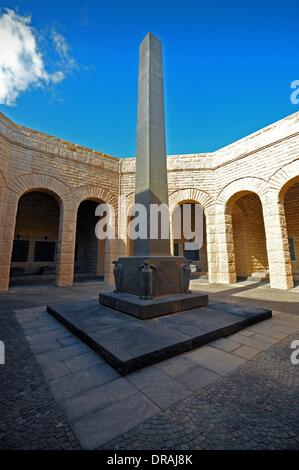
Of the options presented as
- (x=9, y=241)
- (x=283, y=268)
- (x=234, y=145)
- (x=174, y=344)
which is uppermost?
(x=234, y=145)

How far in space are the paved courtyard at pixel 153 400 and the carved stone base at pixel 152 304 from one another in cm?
96

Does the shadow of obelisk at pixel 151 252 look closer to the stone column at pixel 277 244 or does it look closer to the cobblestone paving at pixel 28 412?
the cobblestone paving at pixel 28 412

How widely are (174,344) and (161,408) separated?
798 millimetres

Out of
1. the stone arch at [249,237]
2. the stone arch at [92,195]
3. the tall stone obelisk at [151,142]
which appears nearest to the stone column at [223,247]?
the stone arch at [249,237]

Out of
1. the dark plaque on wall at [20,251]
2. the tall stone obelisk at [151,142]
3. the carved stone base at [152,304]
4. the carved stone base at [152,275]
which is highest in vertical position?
the tall stone obelisk at [151,142]

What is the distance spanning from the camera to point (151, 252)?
12.7 ft

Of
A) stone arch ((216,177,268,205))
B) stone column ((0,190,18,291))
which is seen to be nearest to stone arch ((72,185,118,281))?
stone column ((0,190,18,291))

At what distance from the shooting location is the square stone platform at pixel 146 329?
2.00 meters

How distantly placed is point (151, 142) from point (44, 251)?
11.7 metres

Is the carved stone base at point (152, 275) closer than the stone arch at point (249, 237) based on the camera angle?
Yes

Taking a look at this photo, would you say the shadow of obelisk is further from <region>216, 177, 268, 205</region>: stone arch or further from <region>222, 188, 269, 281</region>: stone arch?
<region>222, 188, 269, 281</region>: stone arch

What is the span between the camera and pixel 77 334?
8.91 feet
